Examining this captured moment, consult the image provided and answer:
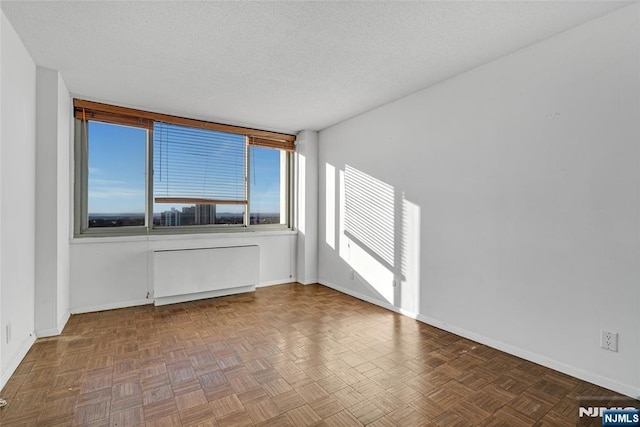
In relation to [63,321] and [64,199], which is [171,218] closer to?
[64,199]

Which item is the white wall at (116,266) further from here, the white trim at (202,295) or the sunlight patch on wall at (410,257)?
the sunlight patch on wall at (410,257)

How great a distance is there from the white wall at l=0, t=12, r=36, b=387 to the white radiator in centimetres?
132

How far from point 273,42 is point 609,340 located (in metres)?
3.27

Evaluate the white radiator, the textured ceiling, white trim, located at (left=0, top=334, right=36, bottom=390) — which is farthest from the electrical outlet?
white trim, located at (left=0, top=334, right=36, bottom=390)

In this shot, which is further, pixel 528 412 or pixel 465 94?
pixel 465 94

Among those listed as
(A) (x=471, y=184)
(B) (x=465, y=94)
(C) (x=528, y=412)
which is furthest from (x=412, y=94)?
(C) (x=528, y=412)

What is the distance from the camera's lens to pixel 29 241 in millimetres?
2756

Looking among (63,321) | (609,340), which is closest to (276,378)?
(609,340)

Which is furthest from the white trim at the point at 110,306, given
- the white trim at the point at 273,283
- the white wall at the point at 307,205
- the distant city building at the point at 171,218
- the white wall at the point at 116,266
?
the white wall at the point at 307,205

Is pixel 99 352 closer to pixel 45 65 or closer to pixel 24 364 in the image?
pixel 24 364

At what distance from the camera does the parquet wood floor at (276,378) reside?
1.90 m

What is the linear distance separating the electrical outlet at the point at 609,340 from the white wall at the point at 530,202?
3cm

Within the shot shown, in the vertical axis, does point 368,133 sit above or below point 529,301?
above

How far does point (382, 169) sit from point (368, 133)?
1.92 feet
